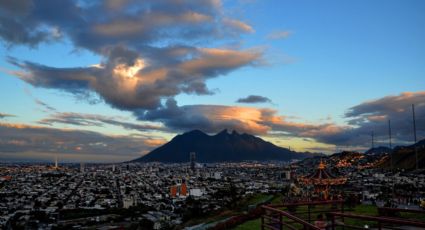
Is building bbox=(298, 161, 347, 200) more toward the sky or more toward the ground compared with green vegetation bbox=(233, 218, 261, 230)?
more toward the sky

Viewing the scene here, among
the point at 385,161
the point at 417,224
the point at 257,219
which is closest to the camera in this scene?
the point at 417,224

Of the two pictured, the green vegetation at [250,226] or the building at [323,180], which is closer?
the green vegetation at [250,226]

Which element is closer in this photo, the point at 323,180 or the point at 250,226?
the point at 250,226

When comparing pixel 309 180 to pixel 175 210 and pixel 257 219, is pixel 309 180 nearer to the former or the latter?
pixel 257 219

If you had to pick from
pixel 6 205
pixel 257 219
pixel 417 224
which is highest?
pixel 417 224

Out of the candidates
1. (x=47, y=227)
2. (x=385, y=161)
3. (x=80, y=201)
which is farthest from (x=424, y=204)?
(x=385, y=161)

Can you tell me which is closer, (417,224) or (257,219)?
(417,224)

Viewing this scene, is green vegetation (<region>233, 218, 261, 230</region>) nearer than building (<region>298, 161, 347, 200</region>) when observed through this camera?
Yes

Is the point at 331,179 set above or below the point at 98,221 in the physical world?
above

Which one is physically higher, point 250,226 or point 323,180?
point 323,180

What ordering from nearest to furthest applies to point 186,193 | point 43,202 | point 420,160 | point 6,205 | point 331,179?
1. point 331,179
2. point 6,205
3. point 43,202
4. point 186,193
5. point 420,160

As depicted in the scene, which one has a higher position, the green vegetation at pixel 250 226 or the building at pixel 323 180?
the building at pixel 323 180
